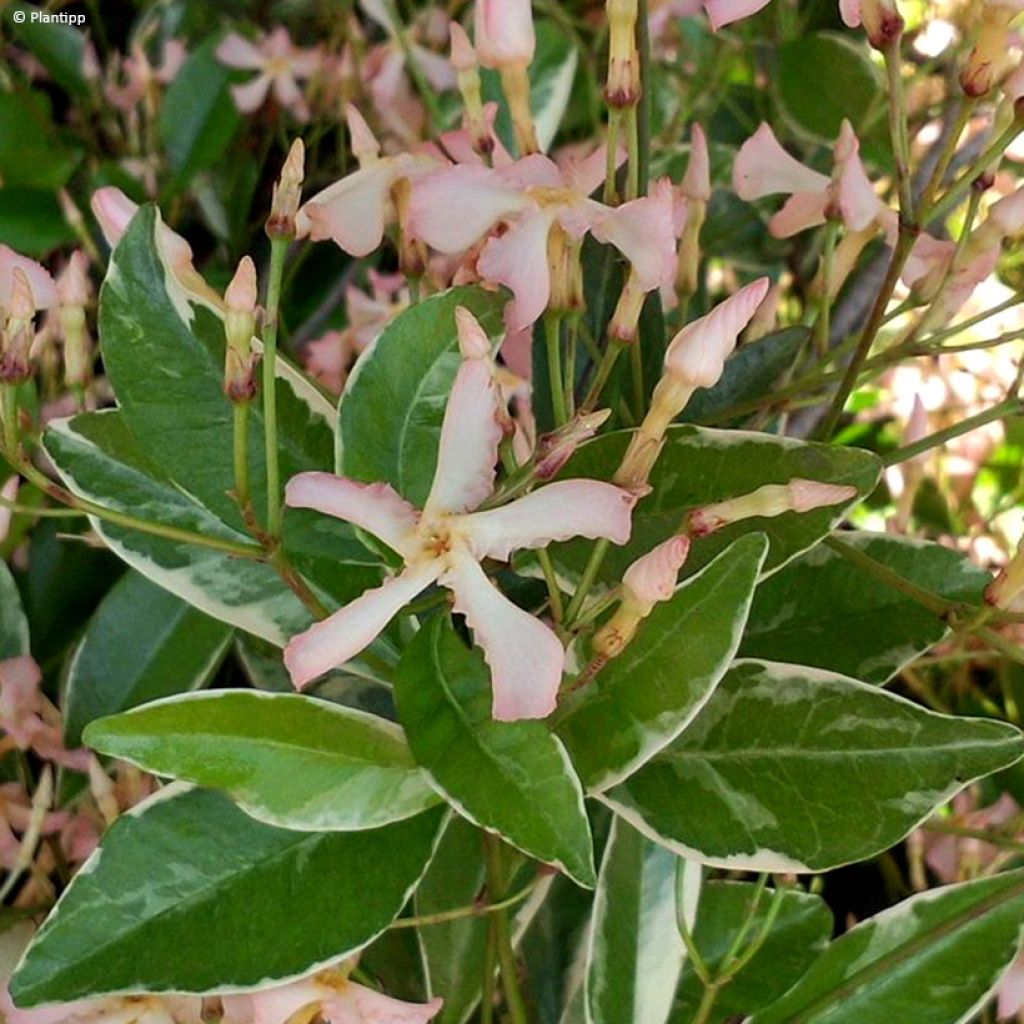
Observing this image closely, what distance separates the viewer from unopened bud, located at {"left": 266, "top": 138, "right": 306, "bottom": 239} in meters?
0.34

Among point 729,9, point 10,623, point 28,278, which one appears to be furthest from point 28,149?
point 729,9

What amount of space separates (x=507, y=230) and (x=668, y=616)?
A: 0.12 meters

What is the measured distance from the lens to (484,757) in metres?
0.33

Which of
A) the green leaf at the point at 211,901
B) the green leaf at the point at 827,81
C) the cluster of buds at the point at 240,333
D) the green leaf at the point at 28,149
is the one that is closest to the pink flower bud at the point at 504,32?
the cluster of buds at the point at 240,333

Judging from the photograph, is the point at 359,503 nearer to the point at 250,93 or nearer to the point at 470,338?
the point at 470,338

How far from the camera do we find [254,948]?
355 mm

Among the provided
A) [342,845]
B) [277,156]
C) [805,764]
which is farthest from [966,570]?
[277,156]

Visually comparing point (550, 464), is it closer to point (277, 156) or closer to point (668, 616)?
point (668, 616)

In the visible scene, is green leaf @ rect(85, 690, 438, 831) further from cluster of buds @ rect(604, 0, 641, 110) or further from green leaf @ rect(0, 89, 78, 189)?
green leaf @ rect(0, 89, 78, 189)

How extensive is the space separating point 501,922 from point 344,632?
0.14 metres

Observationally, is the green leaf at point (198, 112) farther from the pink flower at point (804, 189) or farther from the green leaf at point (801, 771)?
the green leaf at point (801, 771)

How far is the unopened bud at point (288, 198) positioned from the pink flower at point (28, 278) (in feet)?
0.23

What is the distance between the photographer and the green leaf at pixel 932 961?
425 mm
